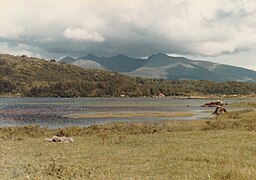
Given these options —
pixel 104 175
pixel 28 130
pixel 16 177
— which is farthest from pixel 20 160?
pixel 28 130

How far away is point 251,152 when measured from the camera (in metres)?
32.0

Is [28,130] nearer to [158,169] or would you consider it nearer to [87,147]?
[87,147]

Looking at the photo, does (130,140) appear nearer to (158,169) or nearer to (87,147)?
(87,147)

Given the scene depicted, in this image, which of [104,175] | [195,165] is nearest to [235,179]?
[195,165]

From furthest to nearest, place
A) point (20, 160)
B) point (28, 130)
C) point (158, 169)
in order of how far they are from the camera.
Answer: point (28, 130), point (20, 160), point (158, 169)

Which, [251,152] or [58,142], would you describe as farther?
[58,142]

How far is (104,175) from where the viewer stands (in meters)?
23.3

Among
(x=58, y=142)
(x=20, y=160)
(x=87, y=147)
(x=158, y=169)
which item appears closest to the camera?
(x=158, y=169)

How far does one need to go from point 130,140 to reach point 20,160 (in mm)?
18833

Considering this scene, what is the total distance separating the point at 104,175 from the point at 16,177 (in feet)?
17.4

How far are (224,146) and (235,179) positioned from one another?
16169 millimetres

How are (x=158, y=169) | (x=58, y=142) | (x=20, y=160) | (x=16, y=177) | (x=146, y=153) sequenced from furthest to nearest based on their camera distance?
(x=58, y=142), (x=146, y=153), (x=20, y=160), (x=158, y=169), (x=16, y=177)

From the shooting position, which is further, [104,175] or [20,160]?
[20,160]

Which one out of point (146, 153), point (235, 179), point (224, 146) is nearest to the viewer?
point (235, 179)
